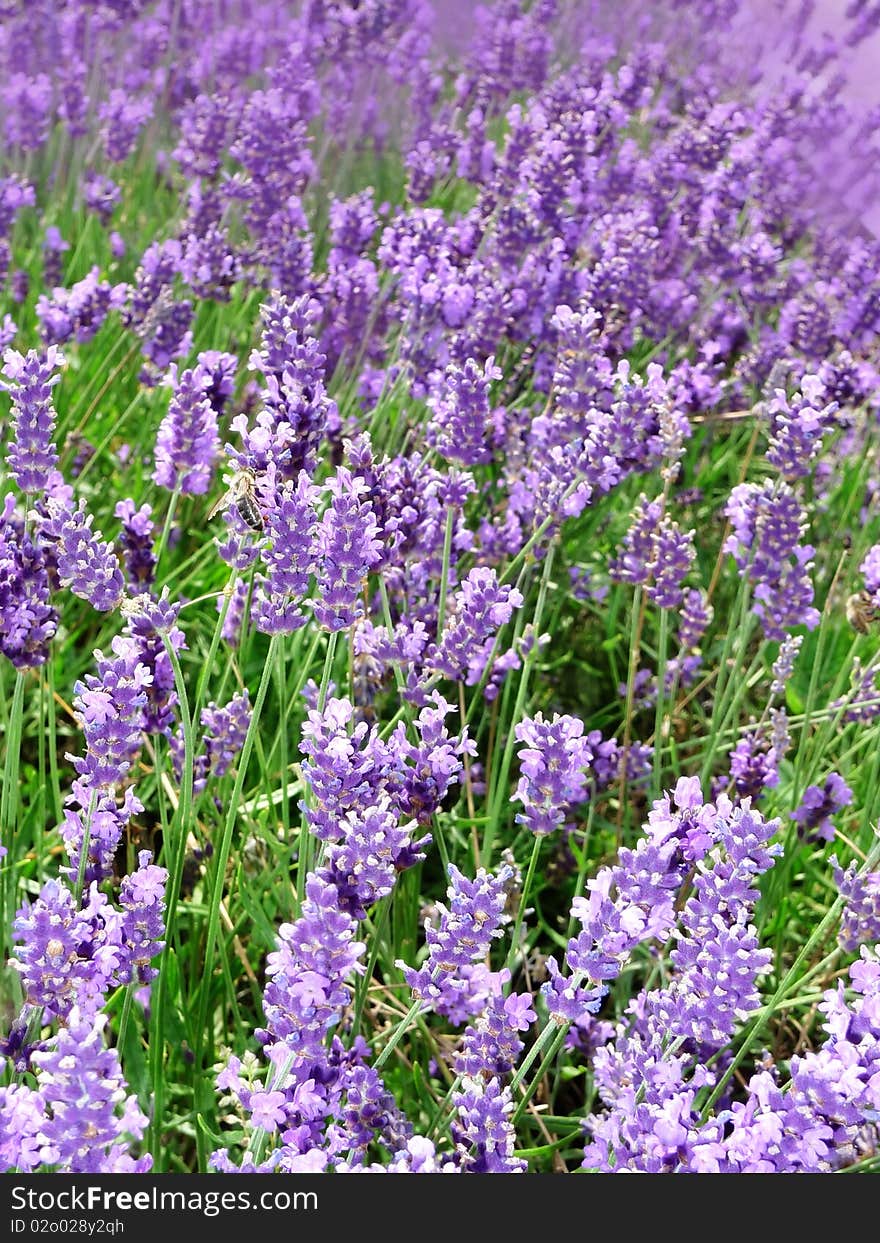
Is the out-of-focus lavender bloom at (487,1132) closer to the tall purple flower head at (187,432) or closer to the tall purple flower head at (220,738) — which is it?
the tall purple flower head at (220,738)

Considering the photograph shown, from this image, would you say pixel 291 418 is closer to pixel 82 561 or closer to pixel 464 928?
pixel 82 561

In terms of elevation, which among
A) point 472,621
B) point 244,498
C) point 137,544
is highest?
point 244,498

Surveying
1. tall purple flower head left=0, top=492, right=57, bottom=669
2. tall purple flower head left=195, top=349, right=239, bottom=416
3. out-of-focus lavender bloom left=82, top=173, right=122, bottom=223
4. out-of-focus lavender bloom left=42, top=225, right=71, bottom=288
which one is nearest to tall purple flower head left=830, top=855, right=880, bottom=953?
tall purple flower head left=0, top=492, right=57, bottom=669

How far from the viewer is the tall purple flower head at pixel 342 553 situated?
1.43 meters

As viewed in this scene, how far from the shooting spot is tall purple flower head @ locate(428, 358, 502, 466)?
1908 millimetres

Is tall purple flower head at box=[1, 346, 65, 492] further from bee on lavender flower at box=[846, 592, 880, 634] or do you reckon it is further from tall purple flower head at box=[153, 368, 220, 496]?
bee on lavender flower at box=[846, 592, 880, 634]

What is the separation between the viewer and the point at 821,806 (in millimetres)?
2174

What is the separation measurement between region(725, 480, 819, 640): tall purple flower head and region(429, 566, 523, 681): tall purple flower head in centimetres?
50

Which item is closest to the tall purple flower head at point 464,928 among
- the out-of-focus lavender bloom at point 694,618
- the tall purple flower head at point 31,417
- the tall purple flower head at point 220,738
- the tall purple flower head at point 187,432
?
the tall purple flower head at point 220,738

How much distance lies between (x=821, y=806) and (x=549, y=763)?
0.93 meters

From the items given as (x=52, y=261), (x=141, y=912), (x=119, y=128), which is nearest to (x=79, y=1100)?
(x=141, y=912)

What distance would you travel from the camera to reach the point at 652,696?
2.55 m

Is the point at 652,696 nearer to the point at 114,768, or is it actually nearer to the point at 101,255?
the point at 114,768

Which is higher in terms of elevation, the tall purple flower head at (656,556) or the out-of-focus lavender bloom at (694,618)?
the tall purple flower head at (656,556)
